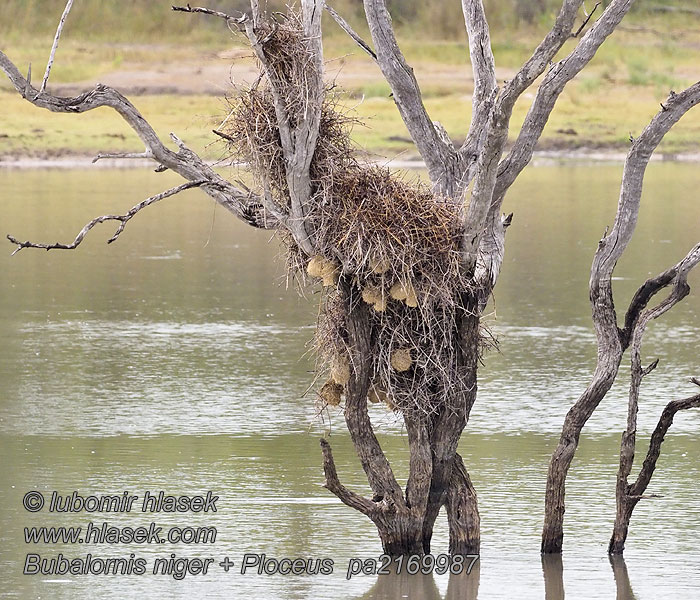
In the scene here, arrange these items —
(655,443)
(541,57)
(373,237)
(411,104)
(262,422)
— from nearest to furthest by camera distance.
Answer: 1. (541,57)
2. (373,237)
3. (655,443)
4. (411,104)
5. (262,422)

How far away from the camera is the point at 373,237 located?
22.2 feet

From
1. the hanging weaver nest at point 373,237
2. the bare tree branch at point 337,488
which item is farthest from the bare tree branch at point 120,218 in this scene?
the bare tree branch at point 337,488

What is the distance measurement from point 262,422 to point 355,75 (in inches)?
1139

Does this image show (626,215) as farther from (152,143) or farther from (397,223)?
(152,143)

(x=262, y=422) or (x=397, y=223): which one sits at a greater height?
(x=397, y=223)

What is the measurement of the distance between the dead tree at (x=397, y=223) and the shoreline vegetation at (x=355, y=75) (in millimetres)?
14985

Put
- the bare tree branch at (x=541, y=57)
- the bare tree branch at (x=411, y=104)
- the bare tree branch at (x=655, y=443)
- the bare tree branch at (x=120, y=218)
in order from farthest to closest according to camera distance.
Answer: the bare tree branch at (x=411, y=104) → the bare tree branch at (x=655, y=443) → the bare tree branch at (x=120, y=218) → the bare tree branch at (x=541, y=57)

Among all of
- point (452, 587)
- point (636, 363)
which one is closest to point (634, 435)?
point (636, 363)

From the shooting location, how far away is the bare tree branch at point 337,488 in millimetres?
7180

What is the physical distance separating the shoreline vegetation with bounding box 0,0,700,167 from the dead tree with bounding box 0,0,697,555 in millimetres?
14985

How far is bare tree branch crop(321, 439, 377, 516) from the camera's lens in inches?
283

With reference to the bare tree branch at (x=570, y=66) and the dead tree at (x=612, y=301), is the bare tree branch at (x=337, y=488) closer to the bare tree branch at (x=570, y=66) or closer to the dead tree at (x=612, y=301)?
the dead tree at (x=612, y=301)

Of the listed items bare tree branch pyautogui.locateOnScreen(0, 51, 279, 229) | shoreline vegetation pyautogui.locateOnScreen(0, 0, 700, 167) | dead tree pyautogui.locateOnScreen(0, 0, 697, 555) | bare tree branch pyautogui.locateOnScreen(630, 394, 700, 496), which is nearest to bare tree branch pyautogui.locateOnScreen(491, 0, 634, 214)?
dead tree pyautogui.locateOnScreen(0, 0, 697, 555)

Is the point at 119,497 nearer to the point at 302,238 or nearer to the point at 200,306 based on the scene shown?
the point at 302,238
